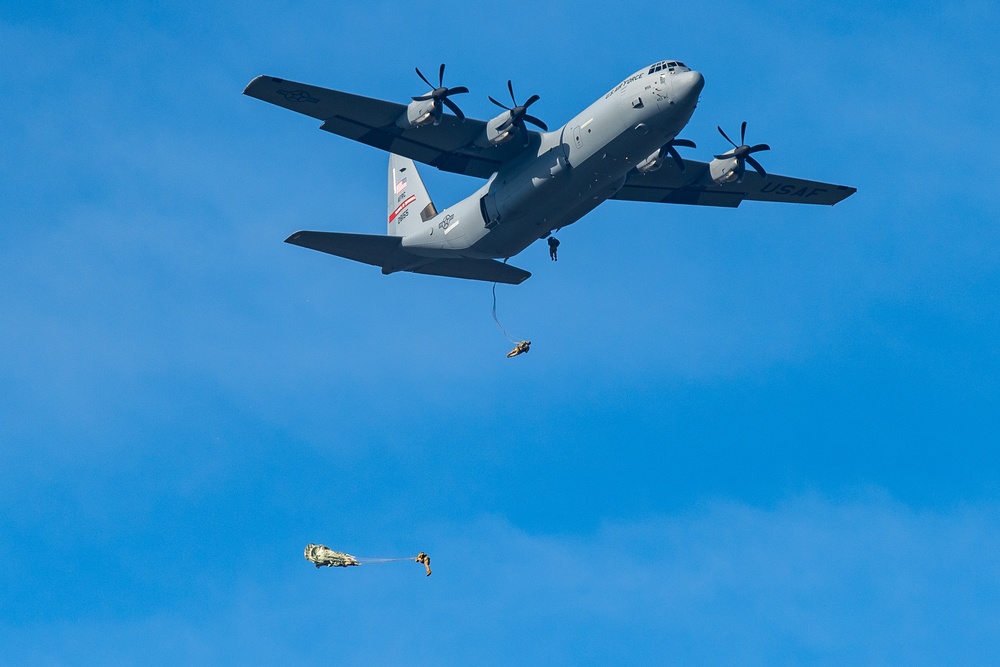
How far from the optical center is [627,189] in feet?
163

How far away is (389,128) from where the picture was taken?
4419 cm

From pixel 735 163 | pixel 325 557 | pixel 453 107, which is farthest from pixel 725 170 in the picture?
pixel 325 557

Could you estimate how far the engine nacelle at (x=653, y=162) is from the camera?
151 feet

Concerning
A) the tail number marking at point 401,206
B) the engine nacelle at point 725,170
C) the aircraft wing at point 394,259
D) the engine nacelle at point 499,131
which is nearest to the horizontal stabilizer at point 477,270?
the aircraft wing at point 394,259

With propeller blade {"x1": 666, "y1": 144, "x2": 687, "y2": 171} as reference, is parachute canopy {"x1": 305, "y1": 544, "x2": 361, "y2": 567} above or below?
below

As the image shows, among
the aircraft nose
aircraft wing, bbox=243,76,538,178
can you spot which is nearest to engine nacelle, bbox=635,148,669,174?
aircraft wing, bbox=243,76,538,178

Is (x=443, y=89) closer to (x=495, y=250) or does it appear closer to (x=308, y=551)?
(x=495, y=250)

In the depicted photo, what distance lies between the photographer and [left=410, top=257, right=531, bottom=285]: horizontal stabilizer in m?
46.7

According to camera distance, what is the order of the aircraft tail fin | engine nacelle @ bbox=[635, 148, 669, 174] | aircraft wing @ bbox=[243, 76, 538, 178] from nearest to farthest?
aircraft wing @ bbox=[243, 76, 538, 178]
engine nacelle @ bbox=[635, 148, 669, 174]
the aircraft tail fin

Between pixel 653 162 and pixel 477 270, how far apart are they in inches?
292

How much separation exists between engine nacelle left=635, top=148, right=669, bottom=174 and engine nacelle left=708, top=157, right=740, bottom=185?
2487 millimetres

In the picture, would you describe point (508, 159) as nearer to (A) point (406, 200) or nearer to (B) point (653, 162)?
(B) point (653, 162)

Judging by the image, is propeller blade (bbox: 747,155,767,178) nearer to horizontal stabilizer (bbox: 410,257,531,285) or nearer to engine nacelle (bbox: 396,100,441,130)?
horizontal stabilizer (bbox: 410,257,531,285)

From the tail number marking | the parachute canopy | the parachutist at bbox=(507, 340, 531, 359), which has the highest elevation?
the tail number marking
